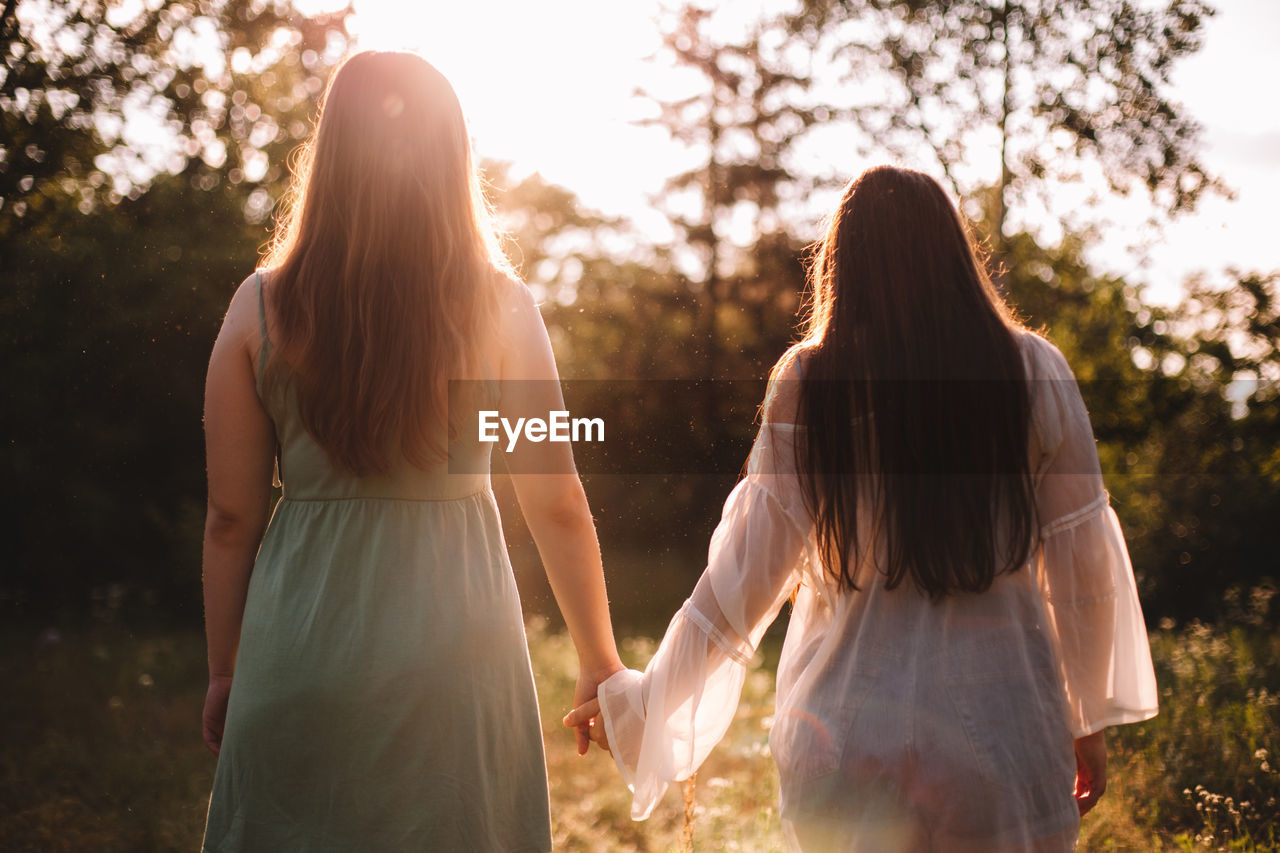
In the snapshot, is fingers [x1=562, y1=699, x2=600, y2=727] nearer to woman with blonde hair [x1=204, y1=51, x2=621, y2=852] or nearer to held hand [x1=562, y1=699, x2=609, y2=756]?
held hand [x1=562, y1=699, x2=609, y2=756]

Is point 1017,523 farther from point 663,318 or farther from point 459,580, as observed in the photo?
point 663,318

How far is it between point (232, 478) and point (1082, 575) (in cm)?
174

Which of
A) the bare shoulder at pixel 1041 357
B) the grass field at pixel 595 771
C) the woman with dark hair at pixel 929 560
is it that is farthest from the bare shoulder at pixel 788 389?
the grass field at pixel 595 771

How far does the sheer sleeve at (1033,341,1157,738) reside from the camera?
6.28 ft

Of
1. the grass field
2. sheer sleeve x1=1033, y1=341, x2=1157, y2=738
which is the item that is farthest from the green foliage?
sheer sleeve x1=1033, y1=341, x2=1157, y2=738

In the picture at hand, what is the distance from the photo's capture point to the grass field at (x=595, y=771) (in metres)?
4.34

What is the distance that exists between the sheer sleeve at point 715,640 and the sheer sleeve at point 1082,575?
50 cm

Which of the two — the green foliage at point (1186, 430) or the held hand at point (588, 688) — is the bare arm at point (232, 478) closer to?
the held hand at point (588, 688)

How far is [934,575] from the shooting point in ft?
→ 5.99

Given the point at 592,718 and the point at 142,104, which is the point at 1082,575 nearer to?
the point at 592,718

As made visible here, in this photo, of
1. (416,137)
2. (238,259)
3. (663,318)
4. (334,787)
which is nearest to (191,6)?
(238,259)

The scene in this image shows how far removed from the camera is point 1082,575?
6.43 feet

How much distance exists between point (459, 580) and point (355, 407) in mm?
405

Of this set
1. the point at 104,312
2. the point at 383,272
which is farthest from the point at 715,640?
the point at 104,312
